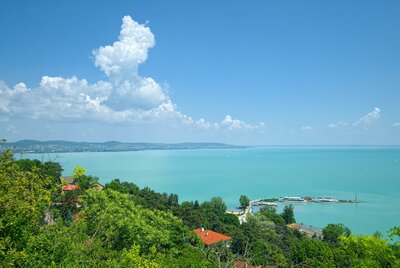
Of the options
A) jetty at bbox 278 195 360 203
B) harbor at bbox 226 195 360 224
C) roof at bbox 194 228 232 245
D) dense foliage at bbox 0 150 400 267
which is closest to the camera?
dense foliage at bbox 0 150 400 267

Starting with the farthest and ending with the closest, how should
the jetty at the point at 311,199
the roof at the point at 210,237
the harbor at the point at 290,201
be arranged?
the jetty at the point at 311,199, the harbor at the point at 290,201, the roof at the point at 210,237

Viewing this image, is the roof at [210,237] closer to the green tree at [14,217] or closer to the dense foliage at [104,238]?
the dense foliage at [104,238]

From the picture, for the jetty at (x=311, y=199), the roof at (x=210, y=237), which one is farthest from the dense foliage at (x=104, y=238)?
the jetty at (x=311, y=199)

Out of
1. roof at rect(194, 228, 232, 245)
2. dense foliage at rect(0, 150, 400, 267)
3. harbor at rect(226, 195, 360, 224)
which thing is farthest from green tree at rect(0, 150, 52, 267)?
harbor at rect(226, 195, 360, 224)

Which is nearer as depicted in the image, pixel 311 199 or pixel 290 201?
pixel 311 199

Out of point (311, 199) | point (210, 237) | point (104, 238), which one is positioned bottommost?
point (311, 199)

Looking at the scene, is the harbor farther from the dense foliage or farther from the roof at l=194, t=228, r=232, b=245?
the dense foliage

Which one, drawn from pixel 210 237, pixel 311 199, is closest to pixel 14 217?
pixel 210 237

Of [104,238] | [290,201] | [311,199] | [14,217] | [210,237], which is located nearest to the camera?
[14,217]

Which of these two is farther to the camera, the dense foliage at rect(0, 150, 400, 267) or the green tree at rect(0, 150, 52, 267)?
the dense foliage at rect(0, 150, 400, 267)

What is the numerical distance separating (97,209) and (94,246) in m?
4.26

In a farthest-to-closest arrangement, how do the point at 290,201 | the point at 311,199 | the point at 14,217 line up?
the point at 290,201
the point at 311,199
the point at 14,217

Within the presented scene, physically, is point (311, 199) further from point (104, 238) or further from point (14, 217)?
point (14, 217)

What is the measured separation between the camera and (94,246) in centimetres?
905
